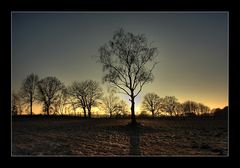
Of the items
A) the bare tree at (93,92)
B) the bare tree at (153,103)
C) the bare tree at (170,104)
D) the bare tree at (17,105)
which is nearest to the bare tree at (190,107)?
the bare tree at (170,104)

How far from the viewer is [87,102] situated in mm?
5727

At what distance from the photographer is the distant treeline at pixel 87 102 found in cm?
550

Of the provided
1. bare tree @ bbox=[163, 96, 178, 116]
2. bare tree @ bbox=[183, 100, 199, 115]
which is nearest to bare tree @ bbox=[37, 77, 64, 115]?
bare tree @ bbox=[163, 96, 178, 116]

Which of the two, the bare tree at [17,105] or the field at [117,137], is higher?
the bare tree at [17,105]

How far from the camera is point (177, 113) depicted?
228 inches

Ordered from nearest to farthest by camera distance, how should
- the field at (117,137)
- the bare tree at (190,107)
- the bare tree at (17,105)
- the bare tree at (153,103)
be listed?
the field at (117,137) < the bare tree at (17,105) < the bare tree at (153,103) < the bare tree at (190,107)

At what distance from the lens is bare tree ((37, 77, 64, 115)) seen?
5531 mm

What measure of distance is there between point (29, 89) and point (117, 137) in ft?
7.03

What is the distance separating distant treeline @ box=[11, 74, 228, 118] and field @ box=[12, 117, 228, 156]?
0.70 ft

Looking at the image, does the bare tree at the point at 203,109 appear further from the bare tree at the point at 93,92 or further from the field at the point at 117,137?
the bare tree at the point at 93,92

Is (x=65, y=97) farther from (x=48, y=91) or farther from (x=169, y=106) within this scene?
(x=169, y=106)

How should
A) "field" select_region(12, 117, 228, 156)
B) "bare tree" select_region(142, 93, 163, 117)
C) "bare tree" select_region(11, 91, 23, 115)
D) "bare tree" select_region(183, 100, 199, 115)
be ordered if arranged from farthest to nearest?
"bare tree" select_region(183, 100, 199, 115), "bare tree" select_region(142, 93, 163, 117), "bare tree" select_region(11, 91, 23, 115), "field" select_region(12, 117, 228, 156)

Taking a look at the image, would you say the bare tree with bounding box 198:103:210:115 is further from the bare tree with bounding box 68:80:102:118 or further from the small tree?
the small tree
